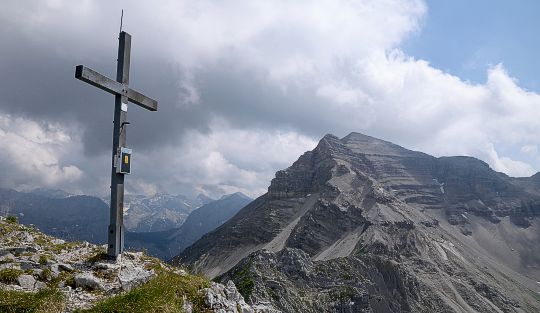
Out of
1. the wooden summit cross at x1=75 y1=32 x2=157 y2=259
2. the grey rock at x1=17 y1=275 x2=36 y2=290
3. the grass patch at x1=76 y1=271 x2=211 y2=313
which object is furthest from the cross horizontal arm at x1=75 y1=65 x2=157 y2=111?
the grass patch at x1=76 y1=271 x2=211 y2=313

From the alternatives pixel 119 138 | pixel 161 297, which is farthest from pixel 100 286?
pixel 119 138

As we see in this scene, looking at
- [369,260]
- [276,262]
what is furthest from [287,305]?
[369,260]

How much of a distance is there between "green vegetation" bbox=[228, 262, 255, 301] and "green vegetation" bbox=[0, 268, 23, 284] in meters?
133

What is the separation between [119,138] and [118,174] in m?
1.28

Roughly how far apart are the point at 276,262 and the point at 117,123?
532 ft

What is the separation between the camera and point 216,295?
490 inches

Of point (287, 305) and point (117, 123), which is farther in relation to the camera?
point (287, 305)

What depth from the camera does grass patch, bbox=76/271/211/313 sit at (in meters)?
9.73

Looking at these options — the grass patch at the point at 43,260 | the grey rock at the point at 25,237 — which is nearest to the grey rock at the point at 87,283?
the grass patch at the point at 43,260

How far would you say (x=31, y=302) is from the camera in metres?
9.48

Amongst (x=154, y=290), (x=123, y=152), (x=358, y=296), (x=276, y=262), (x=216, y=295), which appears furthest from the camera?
(x=276, y=262)

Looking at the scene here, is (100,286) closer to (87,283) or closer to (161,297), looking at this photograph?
(87,283)

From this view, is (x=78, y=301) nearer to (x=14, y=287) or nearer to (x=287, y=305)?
(x=14, y=287)

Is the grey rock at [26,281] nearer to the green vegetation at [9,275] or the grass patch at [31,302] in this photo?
the green vegetation at [9,275]
